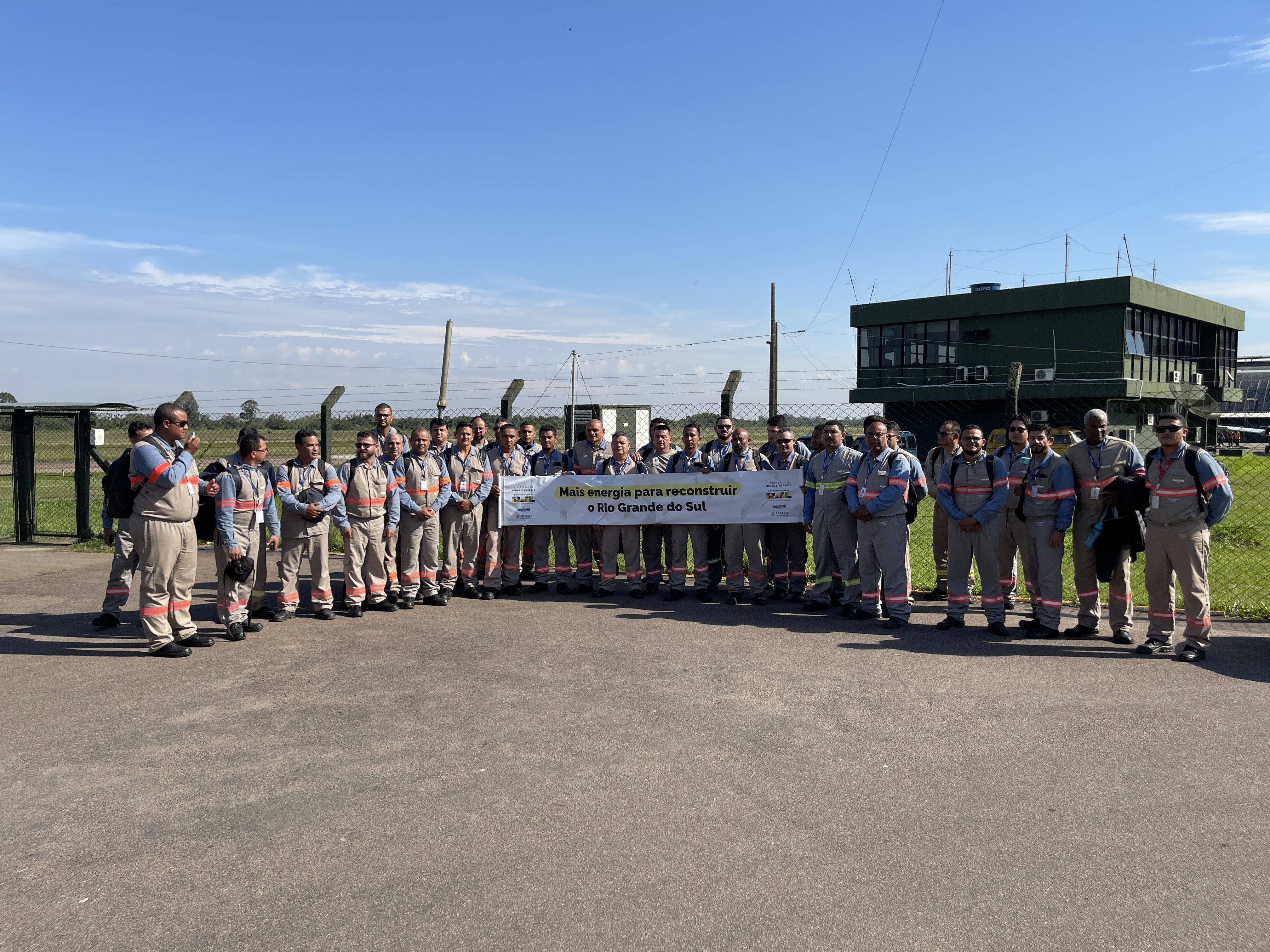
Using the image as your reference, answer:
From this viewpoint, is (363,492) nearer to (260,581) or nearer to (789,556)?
(260,581)

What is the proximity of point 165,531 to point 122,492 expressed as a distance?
0.58 m

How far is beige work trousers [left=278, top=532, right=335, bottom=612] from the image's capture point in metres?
8.91

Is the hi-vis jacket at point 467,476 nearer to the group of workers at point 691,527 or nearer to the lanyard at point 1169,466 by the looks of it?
the group of workers at point 691,527

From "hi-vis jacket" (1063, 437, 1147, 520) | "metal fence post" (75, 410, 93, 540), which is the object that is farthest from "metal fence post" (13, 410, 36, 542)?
"hi-vis jacket" (1063, 437, 1147, 520)

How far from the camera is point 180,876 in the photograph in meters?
3.76

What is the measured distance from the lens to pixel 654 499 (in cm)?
1051

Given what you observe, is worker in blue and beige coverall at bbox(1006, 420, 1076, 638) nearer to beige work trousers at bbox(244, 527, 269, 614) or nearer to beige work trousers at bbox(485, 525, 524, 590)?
beige work trousers at bbox(485, 525, 524, 590)

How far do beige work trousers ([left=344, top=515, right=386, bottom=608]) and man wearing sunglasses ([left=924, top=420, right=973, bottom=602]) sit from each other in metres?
5.94

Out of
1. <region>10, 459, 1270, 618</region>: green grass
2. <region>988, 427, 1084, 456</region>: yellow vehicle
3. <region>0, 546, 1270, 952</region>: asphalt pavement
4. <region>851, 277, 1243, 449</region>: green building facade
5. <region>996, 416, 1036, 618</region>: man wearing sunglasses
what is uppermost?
<region>851, 277, 1243, 449</region>: green building facade

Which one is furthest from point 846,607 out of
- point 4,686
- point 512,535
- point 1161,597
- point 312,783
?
point 4,686

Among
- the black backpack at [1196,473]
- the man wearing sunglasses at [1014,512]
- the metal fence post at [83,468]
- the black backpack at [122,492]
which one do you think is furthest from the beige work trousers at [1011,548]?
the metal fence post at [83,468]

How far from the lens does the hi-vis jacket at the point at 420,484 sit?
31.7 feet

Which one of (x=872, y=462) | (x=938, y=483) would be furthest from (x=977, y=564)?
(x=872, y=462)

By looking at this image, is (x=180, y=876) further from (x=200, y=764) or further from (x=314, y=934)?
(x=200, y=764)
